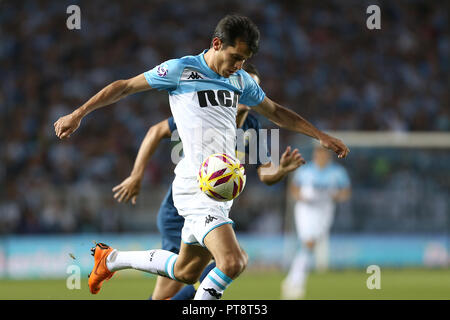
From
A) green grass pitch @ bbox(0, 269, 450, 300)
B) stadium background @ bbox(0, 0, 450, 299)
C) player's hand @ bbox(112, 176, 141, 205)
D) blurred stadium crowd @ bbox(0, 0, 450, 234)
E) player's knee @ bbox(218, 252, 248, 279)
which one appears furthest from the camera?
blurred stadium crowd @ bbox(0, 0, 450, 234)

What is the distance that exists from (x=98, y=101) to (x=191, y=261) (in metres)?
1.31

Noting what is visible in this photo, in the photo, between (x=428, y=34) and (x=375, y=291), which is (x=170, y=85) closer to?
(x=375, y=291)

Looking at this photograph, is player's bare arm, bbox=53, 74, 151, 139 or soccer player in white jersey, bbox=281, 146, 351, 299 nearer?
player's bare arm, bbox=53, 74, 151, 139

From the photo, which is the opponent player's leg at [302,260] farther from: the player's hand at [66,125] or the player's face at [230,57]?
the player's hand at [66,125]

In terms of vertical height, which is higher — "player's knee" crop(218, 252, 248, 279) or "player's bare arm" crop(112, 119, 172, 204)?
"player's bare arm" crop(112, 119, 172, 204)

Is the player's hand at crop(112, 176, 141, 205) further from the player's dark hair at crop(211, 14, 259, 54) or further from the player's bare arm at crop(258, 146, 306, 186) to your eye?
the player's dark hair at crop(211, 14, 259, 54)

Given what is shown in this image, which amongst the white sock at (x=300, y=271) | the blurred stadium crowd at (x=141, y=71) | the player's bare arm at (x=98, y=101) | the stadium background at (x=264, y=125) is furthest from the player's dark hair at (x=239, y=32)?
the blurred stadium crowd at (x=141, y=71)

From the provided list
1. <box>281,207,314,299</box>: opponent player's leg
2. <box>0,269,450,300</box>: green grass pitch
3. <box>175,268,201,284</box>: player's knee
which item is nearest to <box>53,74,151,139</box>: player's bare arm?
<box>175,268,201,284</box>: player's knee

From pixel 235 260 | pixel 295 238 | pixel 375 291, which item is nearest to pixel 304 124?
pixel 235 260

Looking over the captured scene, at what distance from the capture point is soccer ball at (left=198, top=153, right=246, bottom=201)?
4.88 m

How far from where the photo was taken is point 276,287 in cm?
1104

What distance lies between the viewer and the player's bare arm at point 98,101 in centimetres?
469

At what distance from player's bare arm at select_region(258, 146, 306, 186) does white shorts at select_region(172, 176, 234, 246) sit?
696 millimetres
